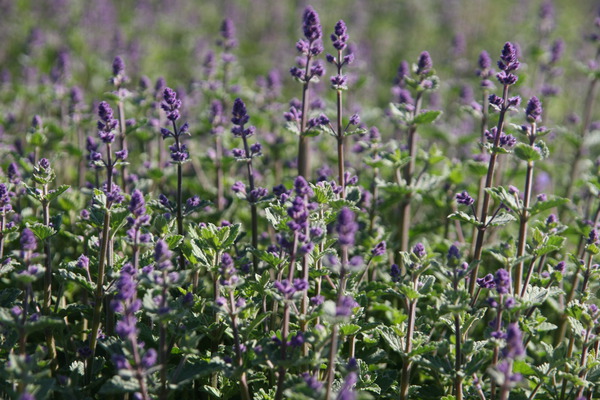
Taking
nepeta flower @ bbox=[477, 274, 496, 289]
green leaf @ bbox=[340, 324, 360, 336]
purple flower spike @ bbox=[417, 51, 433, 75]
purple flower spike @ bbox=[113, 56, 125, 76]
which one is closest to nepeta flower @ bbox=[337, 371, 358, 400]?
green leaf @ bbox=[340, 324, 360, 336]

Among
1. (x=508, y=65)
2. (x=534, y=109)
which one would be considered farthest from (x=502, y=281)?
(x=508, y=65)

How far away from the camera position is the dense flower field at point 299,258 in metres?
4.07

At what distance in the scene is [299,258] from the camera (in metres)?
5.18

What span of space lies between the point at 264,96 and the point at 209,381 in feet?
17.2

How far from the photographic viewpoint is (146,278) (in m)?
3.82

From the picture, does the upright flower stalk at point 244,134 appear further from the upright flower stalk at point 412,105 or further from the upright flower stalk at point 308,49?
Result: the upright flower stalk at point 412,105

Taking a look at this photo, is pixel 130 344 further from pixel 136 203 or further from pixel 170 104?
pixel 170 104

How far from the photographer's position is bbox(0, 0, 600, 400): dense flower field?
13.3 ft

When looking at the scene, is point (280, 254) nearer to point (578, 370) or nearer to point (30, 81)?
point (578, 370)

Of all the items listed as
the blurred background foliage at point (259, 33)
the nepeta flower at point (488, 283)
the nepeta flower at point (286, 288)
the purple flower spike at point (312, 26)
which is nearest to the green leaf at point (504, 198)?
the nepeta flower at point (488, 283)

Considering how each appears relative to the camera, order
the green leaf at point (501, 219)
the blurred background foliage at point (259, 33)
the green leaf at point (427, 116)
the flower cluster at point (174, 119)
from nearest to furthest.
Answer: the green leaf at point (501, 219) → the flower cluster at point (174, 119) → the green leaf at point (427, 116) → the blurred background foliage at point (259, 33)

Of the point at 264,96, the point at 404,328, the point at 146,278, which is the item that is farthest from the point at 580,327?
the point at 264,96

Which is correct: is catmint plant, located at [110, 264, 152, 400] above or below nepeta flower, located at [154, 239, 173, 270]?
below

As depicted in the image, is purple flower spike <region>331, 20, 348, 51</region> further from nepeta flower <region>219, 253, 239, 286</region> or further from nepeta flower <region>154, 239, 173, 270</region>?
nepeta flower <region>154, 239, 173, 270</region>
